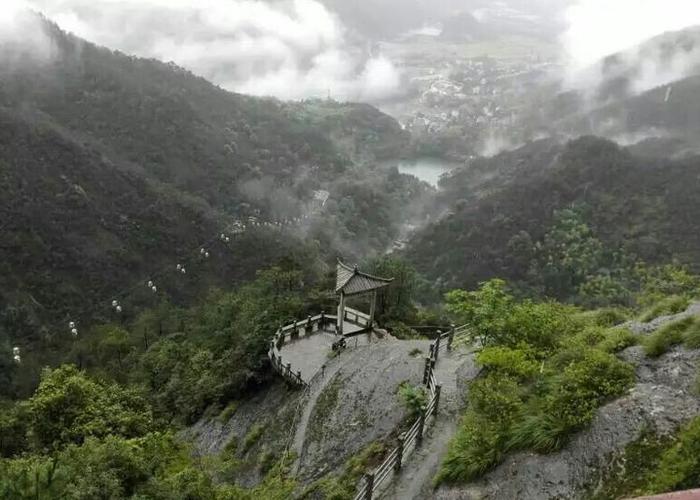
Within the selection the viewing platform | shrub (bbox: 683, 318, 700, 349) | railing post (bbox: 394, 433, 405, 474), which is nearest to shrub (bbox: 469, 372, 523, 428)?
railing post (bbox: 394, 433, 405, 474)

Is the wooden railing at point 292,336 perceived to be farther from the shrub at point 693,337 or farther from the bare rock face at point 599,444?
the shrub at point 693,337

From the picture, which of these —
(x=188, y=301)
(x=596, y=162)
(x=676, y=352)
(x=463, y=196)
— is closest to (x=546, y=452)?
(x=676, y=352)

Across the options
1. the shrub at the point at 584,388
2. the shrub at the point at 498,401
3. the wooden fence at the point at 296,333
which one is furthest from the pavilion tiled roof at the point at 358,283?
the shrub at the point at 584,388

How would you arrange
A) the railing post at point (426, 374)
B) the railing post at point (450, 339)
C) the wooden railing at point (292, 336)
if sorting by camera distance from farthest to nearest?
the wooden railing at point (292, 336)
the railing post at point (450, 339)
the railing post at point (426, 374)

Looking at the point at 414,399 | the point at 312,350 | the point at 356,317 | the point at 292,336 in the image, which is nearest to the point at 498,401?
the point at 414,399

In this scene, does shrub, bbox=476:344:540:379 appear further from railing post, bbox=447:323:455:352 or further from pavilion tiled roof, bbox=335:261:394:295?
pavilion tiled roof, bbox=335:261:394:295

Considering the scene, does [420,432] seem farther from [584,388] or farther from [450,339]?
[450,339]

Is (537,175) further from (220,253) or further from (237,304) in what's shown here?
(237,304)
